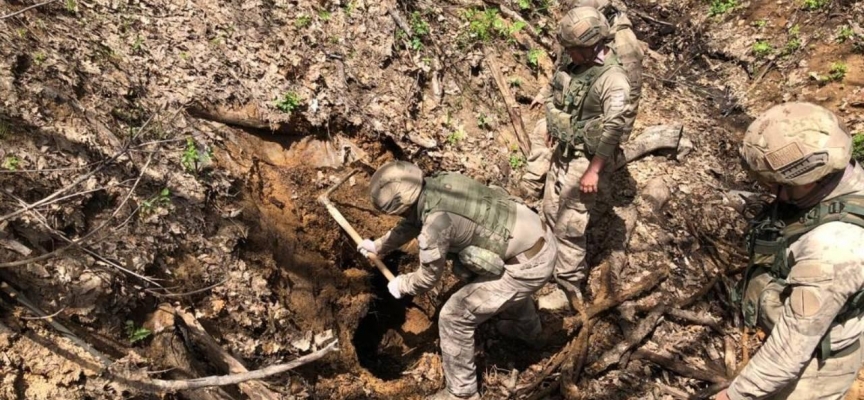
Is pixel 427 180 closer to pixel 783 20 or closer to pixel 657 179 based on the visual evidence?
pixel 657 179

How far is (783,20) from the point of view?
8.96 m

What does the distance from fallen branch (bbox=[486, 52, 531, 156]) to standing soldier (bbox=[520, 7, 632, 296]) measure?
116 centimetres

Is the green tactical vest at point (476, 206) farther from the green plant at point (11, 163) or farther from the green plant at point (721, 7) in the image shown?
the green plant at point (721, 7)

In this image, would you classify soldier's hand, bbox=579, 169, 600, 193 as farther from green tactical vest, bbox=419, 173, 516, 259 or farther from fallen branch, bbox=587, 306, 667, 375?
fallen branch, bbox=587, 306, 667, 375

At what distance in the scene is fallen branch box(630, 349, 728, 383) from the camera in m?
4.65

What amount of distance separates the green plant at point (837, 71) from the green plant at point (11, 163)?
965 cm

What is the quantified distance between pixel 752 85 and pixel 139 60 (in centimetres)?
841

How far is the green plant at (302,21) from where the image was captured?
5.43 meters

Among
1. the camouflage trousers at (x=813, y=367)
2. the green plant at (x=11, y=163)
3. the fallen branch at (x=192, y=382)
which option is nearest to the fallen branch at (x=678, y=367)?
the camouflage trousers at (x=813, y=367)

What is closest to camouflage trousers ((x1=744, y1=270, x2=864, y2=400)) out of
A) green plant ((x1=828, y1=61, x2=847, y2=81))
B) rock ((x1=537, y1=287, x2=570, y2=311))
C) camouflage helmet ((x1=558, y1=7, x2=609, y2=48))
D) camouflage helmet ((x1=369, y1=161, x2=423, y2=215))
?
camouflage helmet ((x1=369, y1=161, x2=423, y2=215))

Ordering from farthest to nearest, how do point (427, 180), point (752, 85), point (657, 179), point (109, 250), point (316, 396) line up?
1. point (752, 85)
2. point (657, 179)
3. point (316, 396)
4. point (427, 180)
5. point (109, 250)

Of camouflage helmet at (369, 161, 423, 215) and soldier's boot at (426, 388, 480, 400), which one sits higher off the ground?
camouflage helmet at (369, 161, 423, 215)

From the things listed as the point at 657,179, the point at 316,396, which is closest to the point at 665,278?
the point at 657,179

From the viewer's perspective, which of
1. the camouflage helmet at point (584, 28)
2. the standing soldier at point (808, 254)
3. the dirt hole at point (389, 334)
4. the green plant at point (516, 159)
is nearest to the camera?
the standing soldier at point (808, 254)
